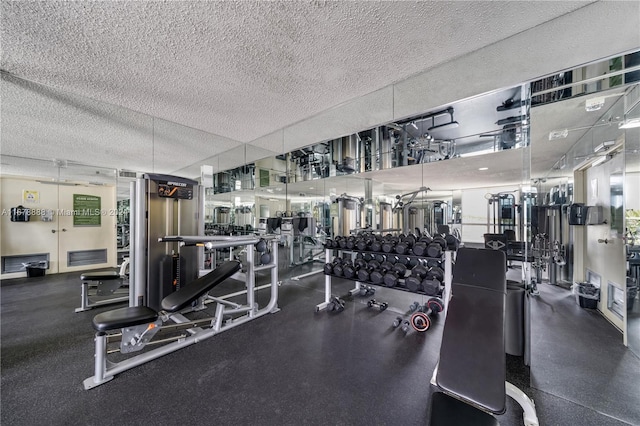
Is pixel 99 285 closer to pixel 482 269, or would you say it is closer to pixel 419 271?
pixel 419 271

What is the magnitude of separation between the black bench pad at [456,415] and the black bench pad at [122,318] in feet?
6.59

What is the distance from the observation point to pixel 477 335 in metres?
1.33

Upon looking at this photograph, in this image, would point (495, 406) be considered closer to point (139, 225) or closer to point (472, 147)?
point (472, 147)

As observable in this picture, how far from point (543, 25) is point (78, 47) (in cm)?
419

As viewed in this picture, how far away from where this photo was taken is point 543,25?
1.92m

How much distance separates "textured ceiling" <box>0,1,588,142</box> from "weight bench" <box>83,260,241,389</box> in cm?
221

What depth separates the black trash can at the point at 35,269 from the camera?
455 centimetres

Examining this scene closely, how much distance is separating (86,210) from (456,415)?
24.4 ft

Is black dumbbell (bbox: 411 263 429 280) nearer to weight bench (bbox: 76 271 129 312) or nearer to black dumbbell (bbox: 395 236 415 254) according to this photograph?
black dumbbell (bbox: 395 236 415 254)

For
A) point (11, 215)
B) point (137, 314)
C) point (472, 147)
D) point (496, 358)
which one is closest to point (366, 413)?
point (496, 358)

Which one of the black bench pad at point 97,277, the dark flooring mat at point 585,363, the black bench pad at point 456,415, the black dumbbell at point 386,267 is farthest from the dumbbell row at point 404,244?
the black bench pad at point 97,277

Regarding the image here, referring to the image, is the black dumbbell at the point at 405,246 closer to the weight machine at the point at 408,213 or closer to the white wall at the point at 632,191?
the weight machine at the point at 408,213

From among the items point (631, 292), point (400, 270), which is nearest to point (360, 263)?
point (400, 270)

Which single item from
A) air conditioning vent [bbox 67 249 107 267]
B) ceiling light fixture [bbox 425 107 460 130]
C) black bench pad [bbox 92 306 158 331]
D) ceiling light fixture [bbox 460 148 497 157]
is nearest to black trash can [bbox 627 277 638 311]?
ceiling light fixture [bbox 460 148 497 157]
